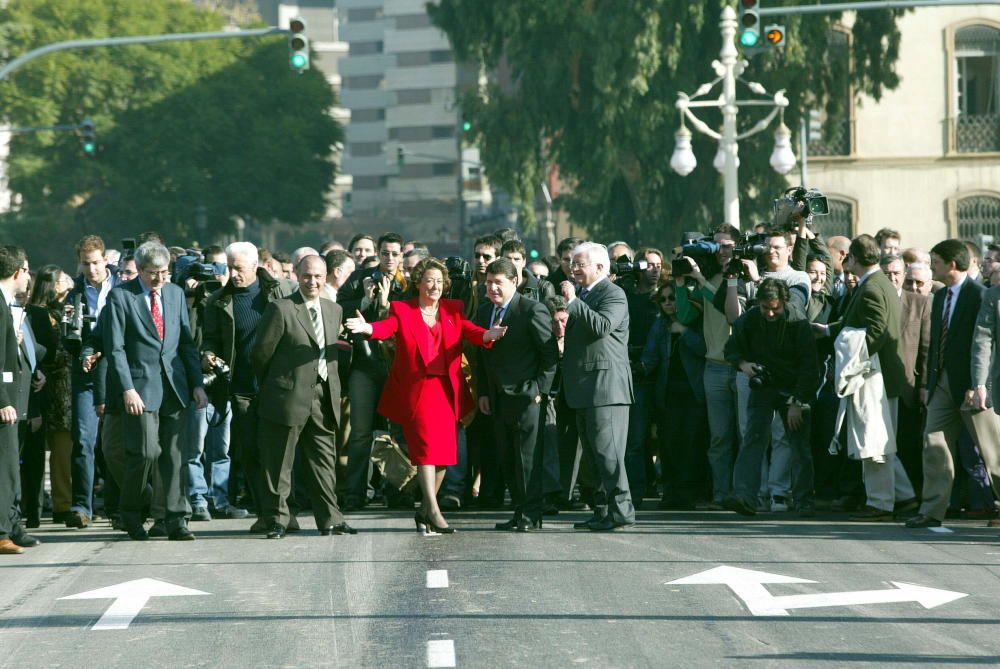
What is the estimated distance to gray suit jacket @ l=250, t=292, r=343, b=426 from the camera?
42.5 ft

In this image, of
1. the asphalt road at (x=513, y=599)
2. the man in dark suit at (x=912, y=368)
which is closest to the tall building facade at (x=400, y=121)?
the man in dark suit at (x=912, y=368)

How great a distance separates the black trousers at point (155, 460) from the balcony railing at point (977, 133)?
39.9m

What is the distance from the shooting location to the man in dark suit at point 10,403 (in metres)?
12.4

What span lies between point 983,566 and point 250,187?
206ft

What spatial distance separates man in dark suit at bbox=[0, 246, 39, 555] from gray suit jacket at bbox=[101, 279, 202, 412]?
61cm

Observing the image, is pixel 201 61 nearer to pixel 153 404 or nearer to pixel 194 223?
pixel 194 223

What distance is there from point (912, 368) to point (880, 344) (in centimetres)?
72

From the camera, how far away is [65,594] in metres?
10.5

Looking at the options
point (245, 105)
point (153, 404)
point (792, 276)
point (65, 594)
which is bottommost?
point (65, 594)

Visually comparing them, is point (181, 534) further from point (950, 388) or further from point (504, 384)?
point (950, 388)

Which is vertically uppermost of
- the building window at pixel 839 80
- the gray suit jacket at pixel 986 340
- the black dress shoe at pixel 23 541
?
the building window at pixel 839 80

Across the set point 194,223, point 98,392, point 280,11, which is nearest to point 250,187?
point 194,223

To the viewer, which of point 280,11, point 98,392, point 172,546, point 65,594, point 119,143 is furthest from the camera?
point 280,11

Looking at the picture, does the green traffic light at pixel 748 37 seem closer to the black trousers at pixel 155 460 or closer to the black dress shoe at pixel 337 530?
the black dress shoe at pixel 337 530
